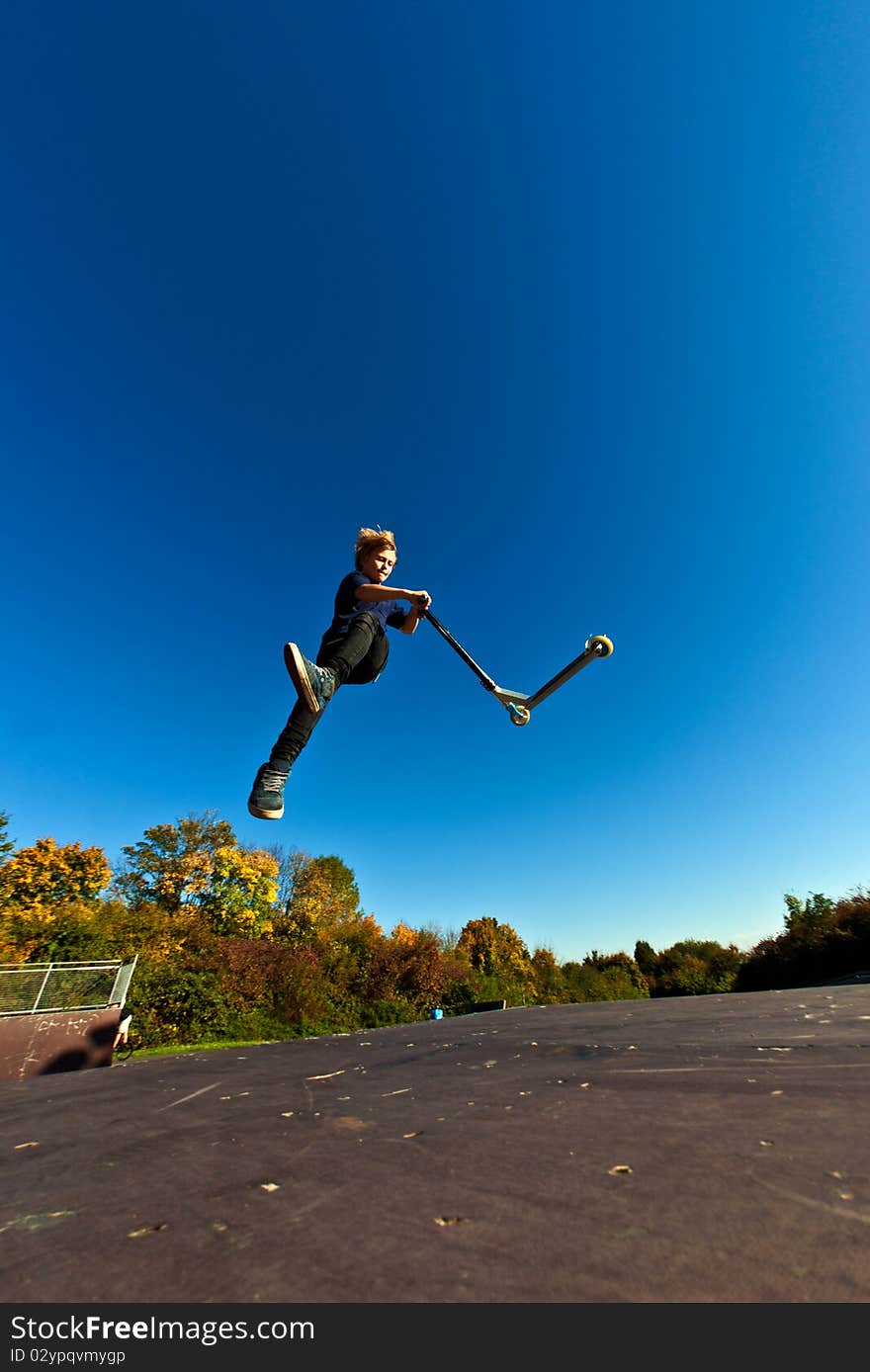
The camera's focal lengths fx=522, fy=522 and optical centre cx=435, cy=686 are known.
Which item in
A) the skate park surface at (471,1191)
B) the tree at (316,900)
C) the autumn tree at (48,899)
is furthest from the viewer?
the tree at (316,900)

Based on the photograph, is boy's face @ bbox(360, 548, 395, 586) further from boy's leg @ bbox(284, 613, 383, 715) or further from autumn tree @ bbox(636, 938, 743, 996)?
autumn tree @ bbox(636, 938, 743, 996)

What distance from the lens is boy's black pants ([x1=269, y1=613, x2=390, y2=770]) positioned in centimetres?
327

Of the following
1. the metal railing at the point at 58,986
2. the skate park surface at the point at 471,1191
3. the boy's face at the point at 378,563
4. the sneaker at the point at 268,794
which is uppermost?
the boy's face at the point at 378,563

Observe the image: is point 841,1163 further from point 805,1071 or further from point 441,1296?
point 805,1071

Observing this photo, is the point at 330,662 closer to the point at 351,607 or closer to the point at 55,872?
the point at 351,607

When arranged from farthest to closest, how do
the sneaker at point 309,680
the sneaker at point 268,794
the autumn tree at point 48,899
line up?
the autumn tree at point 48,899
the sneaker at point 268,794
the sneaker at point 309,680

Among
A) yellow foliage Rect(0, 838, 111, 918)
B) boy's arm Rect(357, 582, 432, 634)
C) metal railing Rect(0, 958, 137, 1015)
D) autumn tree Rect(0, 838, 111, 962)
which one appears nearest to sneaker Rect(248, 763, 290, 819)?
boy's arm Rect(357, 582, 432, 634)

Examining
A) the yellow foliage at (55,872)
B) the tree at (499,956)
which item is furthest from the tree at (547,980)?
the yellow foliage at (55,872)

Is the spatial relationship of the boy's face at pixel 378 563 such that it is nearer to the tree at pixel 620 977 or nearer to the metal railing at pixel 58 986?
the metal railing at pixel 58 986

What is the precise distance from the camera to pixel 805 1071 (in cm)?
207

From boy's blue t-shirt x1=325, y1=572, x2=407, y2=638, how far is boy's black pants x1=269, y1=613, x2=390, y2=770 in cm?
5

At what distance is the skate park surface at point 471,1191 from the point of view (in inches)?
31.2
